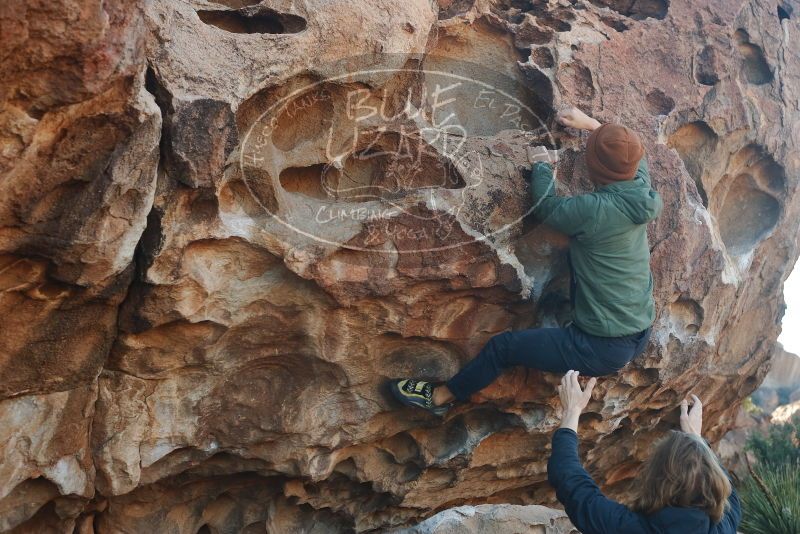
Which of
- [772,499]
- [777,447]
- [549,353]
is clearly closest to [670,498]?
[549,353]

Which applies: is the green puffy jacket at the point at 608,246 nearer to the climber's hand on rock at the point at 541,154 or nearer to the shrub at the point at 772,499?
the climber's hand on rock at the point at 541,154

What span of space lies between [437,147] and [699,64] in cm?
197

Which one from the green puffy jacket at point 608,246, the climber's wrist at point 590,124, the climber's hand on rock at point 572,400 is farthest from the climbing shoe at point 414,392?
the climber's wrist at point 590,124

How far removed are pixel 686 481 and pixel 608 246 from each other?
1262 mm

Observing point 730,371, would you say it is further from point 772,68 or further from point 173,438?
point 173,438

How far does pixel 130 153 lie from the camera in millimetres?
2914

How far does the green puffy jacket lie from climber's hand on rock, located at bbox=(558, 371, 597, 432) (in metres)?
0.26

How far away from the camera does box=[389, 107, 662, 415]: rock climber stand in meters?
3.67

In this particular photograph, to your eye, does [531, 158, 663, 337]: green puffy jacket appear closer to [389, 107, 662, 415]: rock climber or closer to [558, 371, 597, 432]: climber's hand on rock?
[389, 107, 662, 415]: rock climber

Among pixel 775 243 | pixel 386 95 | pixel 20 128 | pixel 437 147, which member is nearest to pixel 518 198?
pixel 437 147

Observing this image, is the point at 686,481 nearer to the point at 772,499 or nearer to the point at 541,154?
the point at 541,154

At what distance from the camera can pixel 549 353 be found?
381 centimetres

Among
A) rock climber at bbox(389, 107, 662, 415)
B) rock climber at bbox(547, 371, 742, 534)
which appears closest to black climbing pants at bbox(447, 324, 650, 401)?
rock climber at bbox(389, 107, 662, 415)

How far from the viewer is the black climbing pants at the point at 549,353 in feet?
12.4
